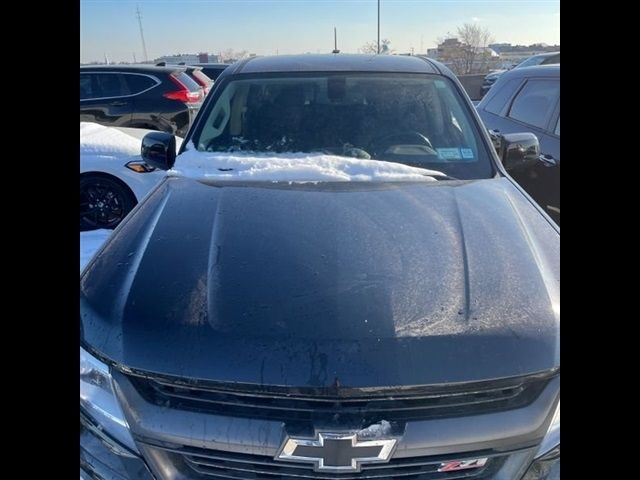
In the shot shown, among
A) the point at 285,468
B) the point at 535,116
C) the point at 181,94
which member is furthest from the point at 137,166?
the point at 181,94

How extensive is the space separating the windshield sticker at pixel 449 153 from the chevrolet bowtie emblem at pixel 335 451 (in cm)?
189

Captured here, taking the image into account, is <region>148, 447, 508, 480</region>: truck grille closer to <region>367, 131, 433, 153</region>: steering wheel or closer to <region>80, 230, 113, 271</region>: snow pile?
<region>367, 131, 433, 153</region>: steering wheel

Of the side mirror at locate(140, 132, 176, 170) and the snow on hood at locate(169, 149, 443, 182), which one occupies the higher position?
the side mirror at locate(140, 132, 176, 170)

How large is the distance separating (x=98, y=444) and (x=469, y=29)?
3412 cm

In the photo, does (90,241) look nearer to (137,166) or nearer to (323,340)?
(137,166)

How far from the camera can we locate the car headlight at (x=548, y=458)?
5.53 ft

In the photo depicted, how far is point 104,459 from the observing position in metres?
1.75

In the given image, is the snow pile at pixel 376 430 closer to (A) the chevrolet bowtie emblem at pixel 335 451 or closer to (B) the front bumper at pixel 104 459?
(A) the chevrolet bowtie emblem at pixel 335 451

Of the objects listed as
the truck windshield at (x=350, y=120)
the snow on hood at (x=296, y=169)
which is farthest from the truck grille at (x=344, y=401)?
the truck windshield at (x=350, y=120)

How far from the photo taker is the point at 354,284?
196 cm

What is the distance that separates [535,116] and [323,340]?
449cm

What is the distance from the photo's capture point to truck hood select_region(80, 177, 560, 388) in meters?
1.67

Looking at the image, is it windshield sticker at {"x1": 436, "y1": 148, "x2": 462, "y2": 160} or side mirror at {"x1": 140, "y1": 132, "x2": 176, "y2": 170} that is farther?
side mirror at {"x1": 140, "y1": 132, "x2": 176, "y2": 170}

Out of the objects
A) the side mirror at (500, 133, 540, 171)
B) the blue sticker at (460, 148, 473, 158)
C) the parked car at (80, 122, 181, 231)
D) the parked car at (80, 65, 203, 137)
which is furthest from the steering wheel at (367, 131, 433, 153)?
the parked car at (80, 65, 203, 137)
